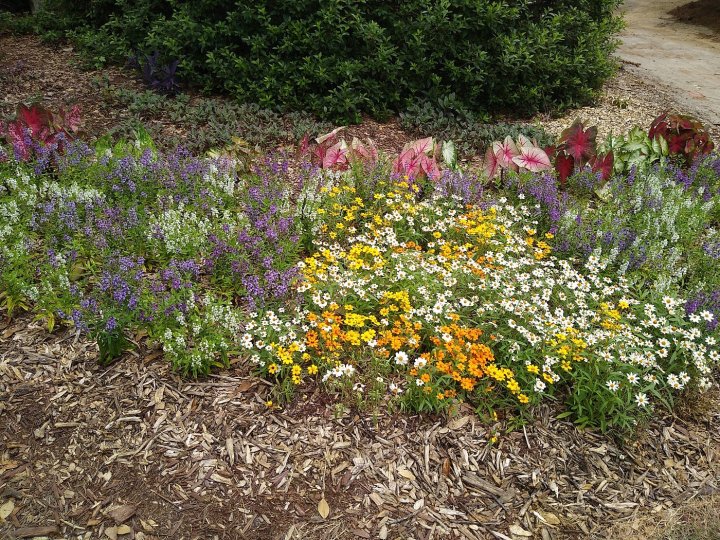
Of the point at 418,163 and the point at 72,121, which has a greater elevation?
the point at 72,121

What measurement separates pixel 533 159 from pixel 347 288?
239 centimetres

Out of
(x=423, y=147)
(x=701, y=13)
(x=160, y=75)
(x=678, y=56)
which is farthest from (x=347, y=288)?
(x=701, y=13)

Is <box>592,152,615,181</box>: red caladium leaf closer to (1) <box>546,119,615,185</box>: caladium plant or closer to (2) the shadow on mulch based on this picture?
(1) <box>546,119,615,185</box>: caladium plant

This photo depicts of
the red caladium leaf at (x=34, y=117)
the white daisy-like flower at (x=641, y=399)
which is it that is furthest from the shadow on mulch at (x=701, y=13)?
the red caladium leaf at (x=34, y=117)

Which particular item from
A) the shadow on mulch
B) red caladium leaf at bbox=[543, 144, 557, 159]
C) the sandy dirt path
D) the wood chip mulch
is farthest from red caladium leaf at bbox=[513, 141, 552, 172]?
the shadow on mulch

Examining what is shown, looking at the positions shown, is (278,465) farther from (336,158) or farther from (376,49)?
(376,49)

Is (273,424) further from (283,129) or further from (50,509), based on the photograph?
(283,129)

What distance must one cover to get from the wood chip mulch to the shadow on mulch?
13.0 meters

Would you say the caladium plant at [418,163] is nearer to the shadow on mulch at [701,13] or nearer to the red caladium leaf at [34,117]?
the red caladium leaf at [34,117]

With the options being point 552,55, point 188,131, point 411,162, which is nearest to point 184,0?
point 188,131

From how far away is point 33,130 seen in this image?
4621mm

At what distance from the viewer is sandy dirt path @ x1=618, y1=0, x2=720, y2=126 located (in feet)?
25.0

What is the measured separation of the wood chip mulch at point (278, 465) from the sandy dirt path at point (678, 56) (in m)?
5.70

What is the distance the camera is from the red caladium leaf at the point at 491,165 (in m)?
4.89
